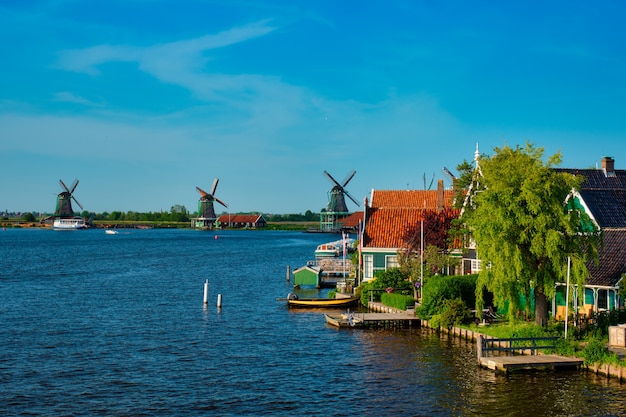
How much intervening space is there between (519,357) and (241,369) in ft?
44.7

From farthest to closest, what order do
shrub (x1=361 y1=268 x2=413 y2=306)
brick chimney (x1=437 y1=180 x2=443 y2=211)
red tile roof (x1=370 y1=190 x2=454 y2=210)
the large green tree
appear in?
red tile roof (x1=370 y1=190 x2=454 y2=210), brick chimney (x1=437 y1=180 x2=443 y2=211), shrub (x1=361 y1=268 x2=413 y2=306), the large green tree

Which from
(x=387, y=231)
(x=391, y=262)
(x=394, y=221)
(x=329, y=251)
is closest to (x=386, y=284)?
(x=391, y=262)

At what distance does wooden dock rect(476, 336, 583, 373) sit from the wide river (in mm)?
479

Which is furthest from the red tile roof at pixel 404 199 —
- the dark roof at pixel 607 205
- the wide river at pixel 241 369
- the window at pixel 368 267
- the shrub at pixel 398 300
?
the dark roof at pixel 607 205

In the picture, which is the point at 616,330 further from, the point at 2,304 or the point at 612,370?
the point at 2,304

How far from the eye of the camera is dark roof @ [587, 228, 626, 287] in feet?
118

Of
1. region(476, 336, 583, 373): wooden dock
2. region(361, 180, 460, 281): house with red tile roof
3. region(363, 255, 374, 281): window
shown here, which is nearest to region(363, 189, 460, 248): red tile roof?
region(361, 180, 460, 281): house with red tile roof

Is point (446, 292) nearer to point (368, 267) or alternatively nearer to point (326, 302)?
point (326, 302)

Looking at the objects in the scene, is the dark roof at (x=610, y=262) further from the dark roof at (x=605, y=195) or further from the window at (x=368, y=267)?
the window at (x=368, y=267)

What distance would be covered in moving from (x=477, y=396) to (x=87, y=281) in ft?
194

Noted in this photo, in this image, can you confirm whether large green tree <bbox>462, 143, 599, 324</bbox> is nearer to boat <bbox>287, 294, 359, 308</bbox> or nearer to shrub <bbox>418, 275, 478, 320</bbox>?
shrub <bbox>418, 275, 478, 320</bbox>

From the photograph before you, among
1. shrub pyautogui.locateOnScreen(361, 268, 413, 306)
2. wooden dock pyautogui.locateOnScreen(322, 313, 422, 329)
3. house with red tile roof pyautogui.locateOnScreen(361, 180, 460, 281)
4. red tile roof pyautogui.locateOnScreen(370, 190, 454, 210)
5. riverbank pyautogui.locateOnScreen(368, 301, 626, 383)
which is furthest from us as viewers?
red tile roof pyautogui.locateOnScreen(370, 190, 454, 210)

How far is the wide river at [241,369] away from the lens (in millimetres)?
27500

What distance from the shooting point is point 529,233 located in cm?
3491
